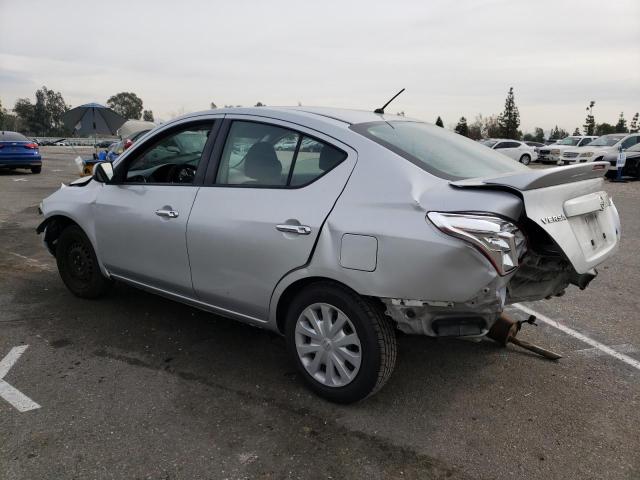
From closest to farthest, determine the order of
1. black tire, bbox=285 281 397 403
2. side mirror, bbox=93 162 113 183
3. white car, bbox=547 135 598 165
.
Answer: black tire, bbox=285 281 397 403 < side mirror, bbox=93 162 113 183 < white car, bbox=547 135 598 165

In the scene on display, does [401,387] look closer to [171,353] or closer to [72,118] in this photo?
[171,353]

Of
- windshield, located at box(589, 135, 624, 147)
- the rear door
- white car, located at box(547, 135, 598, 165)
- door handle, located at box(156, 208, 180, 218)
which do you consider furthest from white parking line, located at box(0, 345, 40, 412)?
white car, located at box(547, 135, 598, 165)

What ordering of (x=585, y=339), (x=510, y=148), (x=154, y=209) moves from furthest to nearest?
(x=510, y=148) → (x=585, y=339) → (x=154, y=209)

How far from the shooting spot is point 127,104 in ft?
377

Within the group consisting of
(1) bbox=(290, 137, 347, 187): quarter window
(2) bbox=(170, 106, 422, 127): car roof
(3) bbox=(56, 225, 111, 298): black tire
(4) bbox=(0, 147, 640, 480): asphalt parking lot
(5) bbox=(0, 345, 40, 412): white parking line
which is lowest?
(4) bbox=(0, 147, 640, 480): asphalt parking lot

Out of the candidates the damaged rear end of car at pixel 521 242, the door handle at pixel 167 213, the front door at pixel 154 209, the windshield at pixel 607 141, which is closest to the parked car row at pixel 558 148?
the windshield at pixel 607 141

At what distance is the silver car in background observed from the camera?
2441 mm

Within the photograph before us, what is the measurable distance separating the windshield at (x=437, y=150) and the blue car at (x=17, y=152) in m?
16.8

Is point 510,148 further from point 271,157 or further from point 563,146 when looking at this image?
point 271,157

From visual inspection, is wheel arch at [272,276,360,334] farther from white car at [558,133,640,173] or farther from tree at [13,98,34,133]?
tree at [13,98,34,133]

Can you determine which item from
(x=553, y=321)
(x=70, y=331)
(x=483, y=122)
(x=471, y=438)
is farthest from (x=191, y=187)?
(x=483, y=122)

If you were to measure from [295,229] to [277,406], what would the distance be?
1032 millimetres

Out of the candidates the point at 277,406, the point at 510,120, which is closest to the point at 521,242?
the point at 277,406

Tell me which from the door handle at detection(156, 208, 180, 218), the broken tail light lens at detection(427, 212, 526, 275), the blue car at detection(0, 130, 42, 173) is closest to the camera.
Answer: the broken tail light lens at detection(427, 212, 526, 275)
